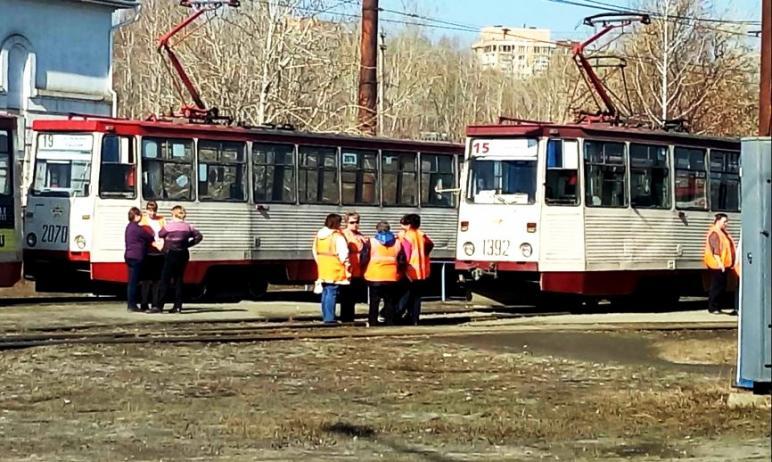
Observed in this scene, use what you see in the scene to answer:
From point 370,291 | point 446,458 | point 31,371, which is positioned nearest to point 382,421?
point 446,458

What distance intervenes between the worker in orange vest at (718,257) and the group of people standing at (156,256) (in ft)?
26.5

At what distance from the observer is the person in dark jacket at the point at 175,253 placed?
23.4 m

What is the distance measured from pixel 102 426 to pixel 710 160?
18.1 meters

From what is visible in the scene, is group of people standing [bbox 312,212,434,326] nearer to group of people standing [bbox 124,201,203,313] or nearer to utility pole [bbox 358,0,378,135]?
group of people standing [bbox 124,201,203,313]

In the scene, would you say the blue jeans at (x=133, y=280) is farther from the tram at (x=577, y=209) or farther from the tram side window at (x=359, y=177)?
the tram side window at (x=359, y=177)

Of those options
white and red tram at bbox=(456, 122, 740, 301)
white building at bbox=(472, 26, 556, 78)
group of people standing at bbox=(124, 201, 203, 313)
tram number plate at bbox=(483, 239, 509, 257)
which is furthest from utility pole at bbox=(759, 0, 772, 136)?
white building at bbox=(472, 26, 556, 78)

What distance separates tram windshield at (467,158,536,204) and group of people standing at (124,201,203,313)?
4719 mm

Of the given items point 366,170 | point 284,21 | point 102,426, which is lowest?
point 102,426

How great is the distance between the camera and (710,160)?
28141 millimetres

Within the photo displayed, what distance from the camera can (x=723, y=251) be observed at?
25.2 meters

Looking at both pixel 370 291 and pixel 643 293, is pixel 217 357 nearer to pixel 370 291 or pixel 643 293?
pixel 370 291

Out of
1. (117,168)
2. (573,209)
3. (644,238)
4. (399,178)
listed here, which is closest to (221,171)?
(117,168)

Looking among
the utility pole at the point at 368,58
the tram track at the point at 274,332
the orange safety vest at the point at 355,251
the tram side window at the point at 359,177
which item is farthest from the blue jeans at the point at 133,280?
the utility pole at the point at 368,58

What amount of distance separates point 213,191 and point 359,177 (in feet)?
10.7
